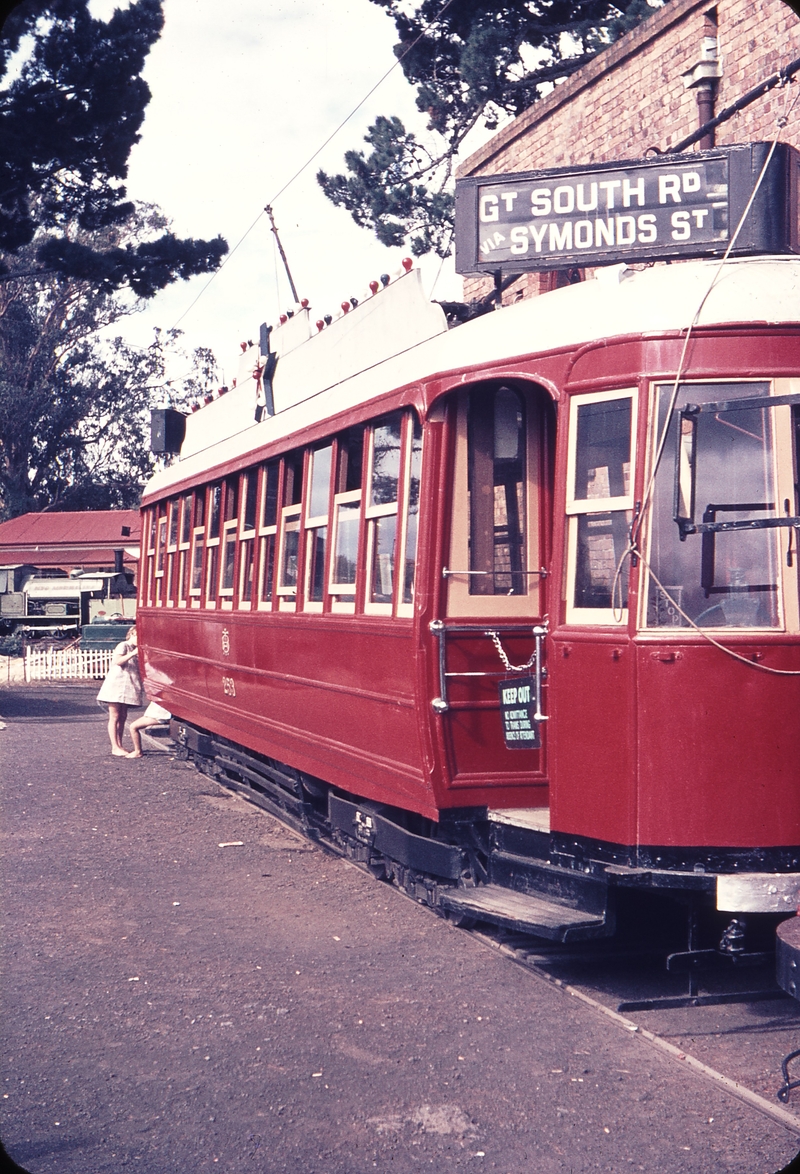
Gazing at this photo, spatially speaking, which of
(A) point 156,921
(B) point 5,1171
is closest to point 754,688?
(B) point 5,1171

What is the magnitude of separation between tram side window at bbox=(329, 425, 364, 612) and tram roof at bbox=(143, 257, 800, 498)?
224 millimetres

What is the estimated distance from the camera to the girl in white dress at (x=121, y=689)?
14234mm

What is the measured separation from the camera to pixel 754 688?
4.97 metres

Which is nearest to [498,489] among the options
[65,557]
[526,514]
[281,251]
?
[526,514]

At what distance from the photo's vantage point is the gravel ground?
398 centimetres

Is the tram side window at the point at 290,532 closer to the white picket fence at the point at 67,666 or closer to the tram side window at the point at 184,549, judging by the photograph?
the tram side window at the point at 184,549

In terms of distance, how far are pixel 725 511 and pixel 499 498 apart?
139 cm

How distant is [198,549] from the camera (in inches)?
451

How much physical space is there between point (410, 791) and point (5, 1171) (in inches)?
112

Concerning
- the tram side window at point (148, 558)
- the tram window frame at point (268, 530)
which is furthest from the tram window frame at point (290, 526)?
the tram side window at point (148, 558)

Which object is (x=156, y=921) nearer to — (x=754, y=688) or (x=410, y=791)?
(x=410, y=791)

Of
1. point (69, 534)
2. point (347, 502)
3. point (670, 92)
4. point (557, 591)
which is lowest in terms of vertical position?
point (557, 591)

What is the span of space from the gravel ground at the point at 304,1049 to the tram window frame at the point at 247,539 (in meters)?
2.13

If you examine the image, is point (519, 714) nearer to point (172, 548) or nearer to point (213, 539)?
point (213, 539)
